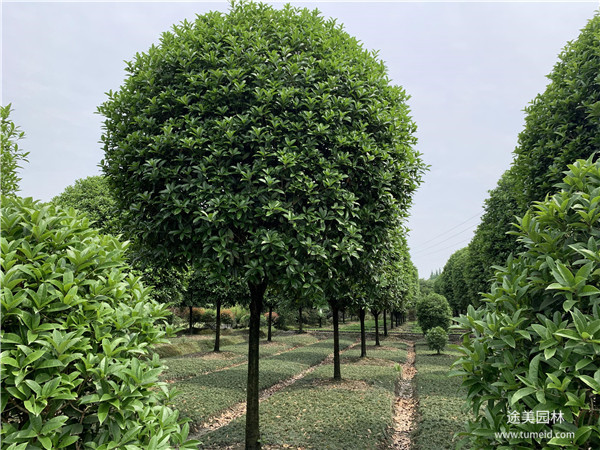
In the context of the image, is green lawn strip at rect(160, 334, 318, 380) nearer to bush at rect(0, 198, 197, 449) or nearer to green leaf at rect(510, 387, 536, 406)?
bush at rect(0, 198, 197, 449)

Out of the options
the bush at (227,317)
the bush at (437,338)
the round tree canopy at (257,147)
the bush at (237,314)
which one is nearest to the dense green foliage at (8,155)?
the round tree canopy at (257,147)

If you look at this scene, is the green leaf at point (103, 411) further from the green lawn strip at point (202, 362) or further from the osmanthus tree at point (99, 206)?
the osmanthus tree at point (99, 206)

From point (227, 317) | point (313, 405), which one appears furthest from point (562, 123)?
point (227, 317)

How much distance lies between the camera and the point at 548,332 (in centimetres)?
261

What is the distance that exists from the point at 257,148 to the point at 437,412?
29.5ft

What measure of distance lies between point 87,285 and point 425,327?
31296 millimetres

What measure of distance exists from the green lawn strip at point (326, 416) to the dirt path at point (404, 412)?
24cm

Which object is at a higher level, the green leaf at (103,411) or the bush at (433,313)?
the green leaf at (103,411)

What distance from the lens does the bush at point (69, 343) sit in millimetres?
2420

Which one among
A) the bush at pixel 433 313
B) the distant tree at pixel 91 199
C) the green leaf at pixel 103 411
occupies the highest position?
the distant tree at pixel 91 199

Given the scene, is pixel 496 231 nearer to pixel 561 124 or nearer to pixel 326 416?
pixel 561 124

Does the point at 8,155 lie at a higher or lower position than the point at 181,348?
higher

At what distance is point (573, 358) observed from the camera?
2.52 metres

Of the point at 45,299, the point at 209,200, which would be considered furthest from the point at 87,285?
the point at 209,200
